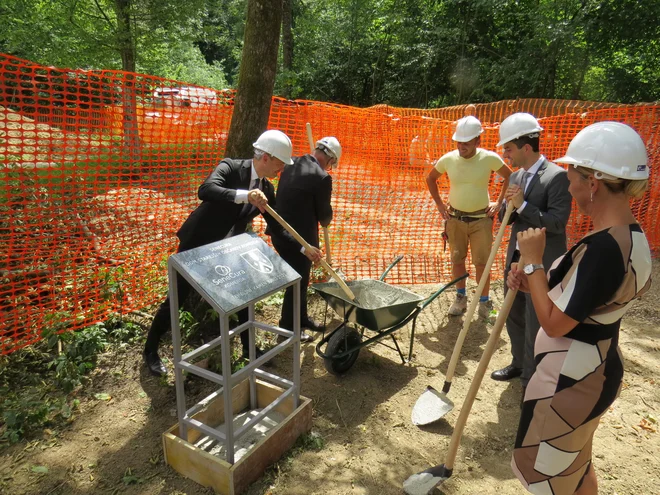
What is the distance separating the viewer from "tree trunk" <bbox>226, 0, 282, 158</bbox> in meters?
4.07

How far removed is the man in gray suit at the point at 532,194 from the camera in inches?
125

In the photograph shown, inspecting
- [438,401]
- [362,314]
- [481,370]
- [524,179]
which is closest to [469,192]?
[524,179]

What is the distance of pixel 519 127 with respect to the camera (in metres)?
3.29

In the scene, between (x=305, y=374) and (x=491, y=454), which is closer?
(x=491, y=454)

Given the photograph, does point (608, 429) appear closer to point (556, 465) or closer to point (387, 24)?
point (556, 465)

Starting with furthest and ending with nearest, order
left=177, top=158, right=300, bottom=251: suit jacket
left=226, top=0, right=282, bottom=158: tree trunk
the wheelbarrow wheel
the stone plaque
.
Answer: left=226, top=0, right=282, bottom=158: tree trunk → the wheelbarrow wheel → left=177, top=158, right=300, bottom=251: suit jacket → the stone plaque

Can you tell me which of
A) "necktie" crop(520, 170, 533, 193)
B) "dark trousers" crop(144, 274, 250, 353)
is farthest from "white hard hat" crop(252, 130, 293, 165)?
"necktie" crop(520, 170, 533, 193)

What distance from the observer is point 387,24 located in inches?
856

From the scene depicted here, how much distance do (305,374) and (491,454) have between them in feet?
5.45

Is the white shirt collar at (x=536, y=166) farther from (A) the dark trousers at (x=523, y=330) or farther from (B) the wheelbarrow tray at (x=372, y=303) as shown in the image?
(B) the wheelbarrow tray at (x=372, y=303)

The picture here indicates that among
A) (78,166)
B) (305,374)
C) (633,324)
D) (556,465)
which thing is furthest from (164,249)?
(633,324)

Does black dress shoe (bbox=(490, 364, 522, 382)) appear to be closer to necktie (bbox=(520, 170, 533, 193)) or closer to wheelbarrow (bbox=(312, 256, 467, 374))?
wheelbarrow (bbox=(312, 256, 467, 374))

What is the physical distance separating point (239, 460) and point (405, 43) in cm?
2300

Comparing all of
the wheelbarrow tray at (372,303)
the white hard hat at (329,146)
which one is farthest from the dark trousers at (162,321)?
the white hard hat at (329,146)
